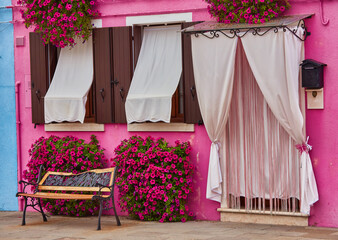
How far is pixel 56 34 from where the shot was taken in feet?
35.8

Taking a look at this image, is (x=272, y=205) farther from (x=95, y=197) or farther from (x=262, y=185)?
(x=95, y=197)

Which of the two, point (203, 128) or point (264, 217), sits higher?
point (203, 128)

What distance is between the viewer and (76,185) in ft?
34.1

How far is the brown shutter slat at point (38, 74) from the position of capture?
1141 cm

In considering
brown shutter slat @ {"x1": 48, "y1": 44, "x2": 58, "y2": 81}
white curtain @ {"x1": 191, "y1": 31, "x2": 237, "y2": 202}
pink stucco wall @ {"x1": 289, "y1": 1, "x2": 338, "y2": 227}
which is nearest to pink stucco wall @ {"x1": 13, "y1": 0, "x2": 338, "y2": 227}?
pink stucco wall @ {"x1": 289, "y1": 1, "x2": 338, "y2": 227}

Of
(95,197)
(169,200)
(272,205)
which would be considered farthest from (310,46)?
(95,197)

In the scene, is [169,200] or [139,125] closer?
[169,200]

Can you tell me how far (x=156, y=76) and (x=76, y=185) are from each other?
2.06 meters

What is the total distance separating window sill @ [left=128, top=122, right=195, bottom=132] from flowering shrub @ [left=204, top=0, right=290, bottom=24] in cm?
170

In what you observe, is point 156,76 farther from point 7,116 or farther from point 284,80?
point 7,116

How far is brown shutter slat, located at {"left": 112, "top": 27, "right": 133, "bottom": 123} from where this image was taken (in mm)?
10773

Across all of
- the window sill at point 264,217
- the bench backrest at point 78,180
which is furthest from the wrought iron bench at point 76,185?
the window sill at point 264,217

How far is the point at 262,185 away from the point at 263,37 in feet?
6.98

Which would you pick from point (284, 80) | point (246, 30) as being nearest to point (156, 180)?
point (284, 80)
